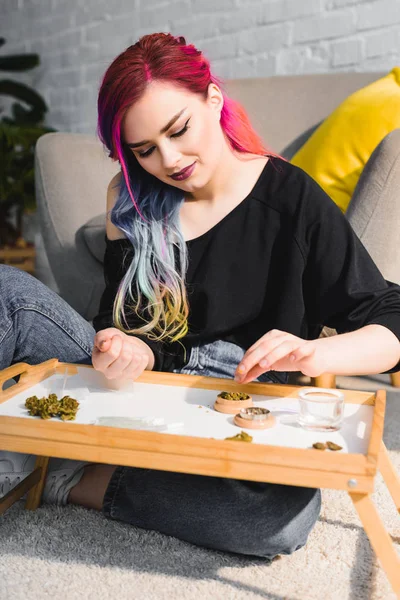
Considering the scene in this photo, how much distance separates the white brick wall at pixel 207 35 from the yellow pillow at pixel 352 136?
574 mm

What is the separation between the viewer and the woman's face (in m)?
1.06

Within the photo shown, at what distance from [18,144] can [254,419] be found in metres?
2.52

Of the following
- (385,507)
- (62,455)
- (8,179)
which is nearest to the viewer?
(62,455)

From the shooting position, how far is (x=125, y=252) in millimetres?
1262

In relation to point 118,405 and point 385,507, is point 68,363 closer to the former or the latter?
point 118,405

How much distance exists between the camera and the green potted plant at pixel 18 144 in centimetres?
310

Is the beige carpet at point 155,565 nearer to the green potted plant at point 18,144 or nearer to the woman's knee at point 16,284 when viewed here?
the woman's knee at point 16,284

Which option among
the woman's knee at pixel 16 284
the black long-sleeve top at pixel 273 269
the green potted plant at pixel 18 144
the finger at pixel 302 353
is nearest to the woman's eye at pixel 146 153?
the black long-sleeve top at pixel 273 269

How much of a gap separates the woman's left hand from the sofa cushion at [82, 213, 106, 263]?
0.94 metres

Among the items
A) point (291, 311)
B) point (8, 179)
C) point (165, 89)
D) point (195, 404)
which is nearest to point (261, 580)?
point (195, 404)

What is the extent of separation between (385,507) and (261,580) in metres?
0.33

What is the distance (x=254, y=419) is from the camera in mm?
856

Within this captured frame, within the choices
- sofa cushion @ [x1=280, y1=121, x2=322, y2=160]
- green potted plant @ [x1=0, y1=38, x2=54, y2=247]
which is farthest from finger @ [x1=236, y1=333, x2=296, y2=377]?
green potted plant @ [x1=0, y1=38, x2=54, y2=247]

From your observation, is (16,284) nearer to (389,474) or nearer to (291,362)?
(291,362)
